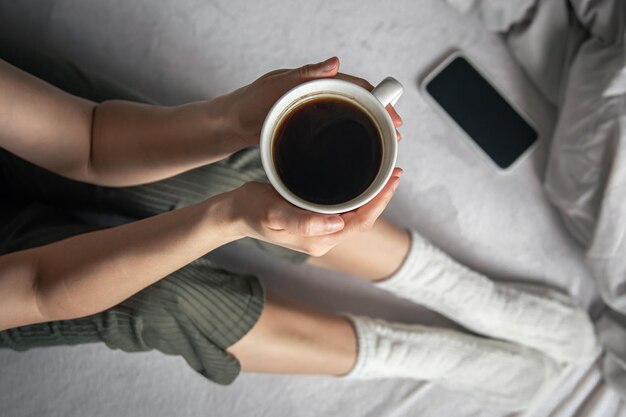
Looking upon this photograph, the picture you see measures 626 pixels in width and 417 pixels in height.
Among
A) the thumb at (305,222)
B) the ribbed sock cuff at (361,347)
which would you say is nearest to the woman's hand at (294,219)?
the thumb at (305,222)

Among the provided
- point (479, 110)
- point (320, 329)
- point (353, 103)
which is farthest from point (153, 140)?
point (479, 110)

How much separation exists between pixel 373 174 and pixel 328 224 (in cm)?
7

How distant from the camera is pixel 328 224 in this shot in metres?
0.48

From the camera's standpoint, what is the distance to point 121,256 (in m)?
0.58

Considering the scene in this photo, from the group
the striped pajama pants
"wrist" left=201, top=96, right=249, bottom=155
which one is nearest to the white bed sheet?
the striped pajama pants

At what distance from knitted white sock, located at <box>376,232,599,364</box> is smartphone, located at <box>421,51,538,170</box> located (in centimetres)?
24

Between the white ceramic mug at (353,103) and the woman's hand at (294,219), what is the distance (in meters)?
0.01

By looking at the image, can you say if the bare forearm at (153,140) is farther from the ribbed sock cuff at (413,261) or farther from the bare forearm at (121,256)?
the ribbed sock cuff at (413,261)

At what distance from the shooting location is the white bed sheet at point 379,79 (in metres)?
0.99

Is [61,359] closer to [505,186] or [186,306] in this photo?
[186,306]

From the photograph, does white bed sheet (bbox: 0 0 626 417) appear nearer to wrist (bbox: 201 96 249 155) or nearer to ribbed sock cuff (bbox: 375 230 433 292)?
ribbed sock cuff (bbox: 375 230 433 292)

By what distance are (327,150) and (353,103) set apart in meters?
0.05

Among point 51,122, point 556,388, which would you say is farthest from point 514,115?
point 51,122

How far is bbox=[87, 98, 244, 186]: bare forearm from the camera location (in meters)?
0.67
